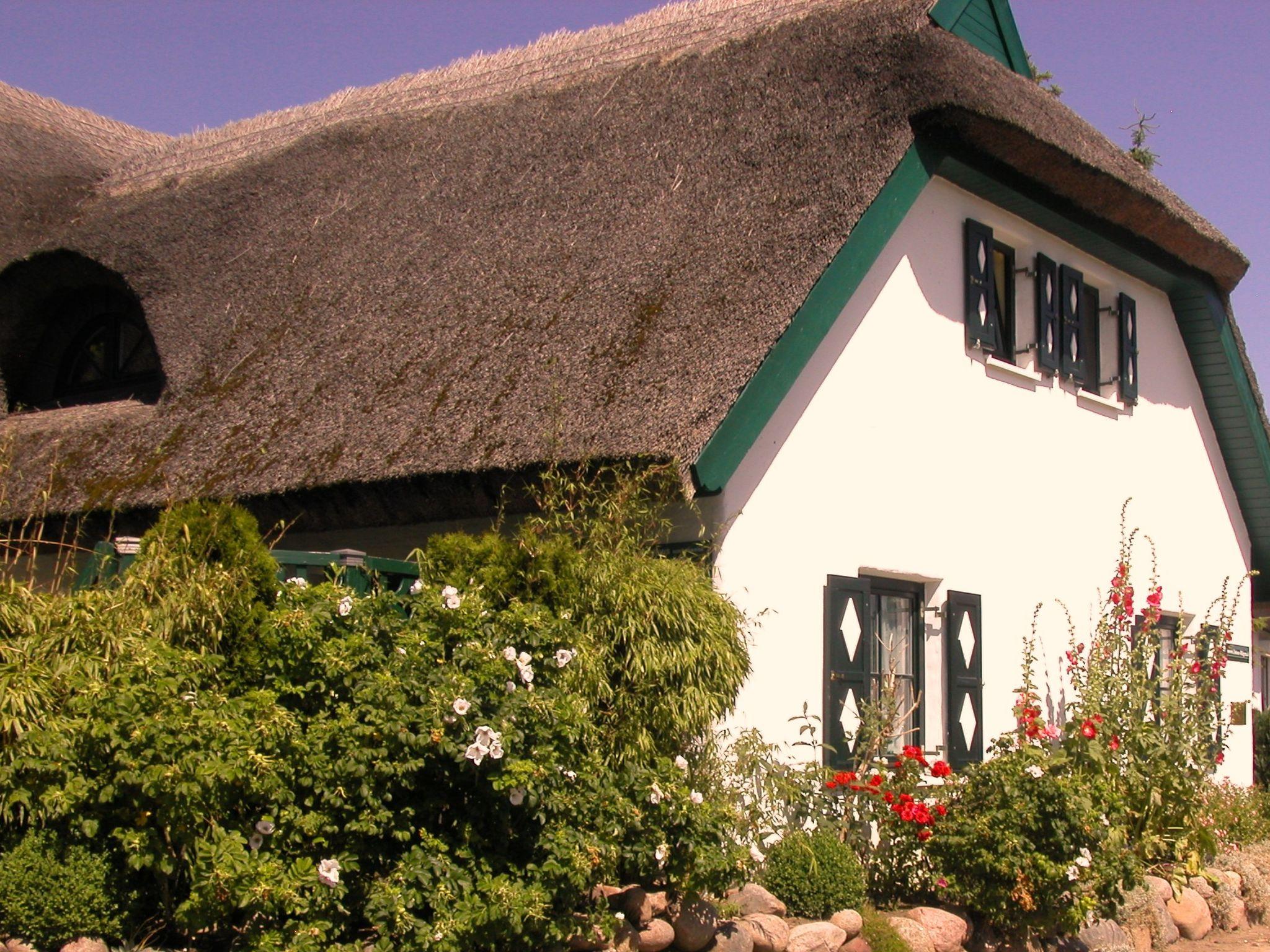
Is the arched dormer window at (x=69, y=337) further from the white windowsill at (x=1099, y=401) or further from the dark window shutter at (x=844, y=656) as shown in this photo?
the white windowsill at (x=1099, y=401)

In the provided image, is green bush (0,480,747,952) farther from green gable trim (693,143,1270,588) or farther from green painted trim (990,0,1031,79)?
green painted trim (990,0,1031,79)

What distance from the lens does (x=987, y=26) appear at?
10297mm

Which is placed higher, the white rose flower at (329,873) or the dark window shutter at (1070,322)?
the dark window shutter at (1070,322)

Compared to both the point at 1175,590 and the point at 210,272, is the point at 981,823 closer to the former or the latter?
the point at 1175,590

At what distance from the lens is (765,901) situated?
21.0ft

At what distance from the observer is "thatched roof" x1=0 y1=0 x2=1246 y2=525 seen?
24.9 ft

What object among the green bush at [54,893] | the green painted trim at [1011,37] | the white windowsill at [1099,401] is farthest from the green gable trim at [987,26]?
the green bush at [54,893]

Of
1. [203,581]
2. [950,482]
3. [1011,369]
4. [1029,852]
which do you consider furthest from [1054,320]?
[203,581]

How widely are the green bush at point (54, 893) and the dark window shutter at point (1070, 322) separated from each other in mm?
7989

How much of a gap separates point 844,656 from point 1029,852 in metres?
1.74

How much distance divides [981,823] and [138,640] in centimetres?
407

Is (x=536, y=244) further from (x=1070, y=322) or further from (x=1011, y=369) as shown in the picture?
(x=1070, y=322)

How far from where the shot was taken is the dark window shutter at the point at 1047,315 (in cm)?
1034

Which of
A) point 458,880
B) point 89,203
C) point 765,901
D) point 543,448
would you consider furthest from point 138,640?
point 89,203
